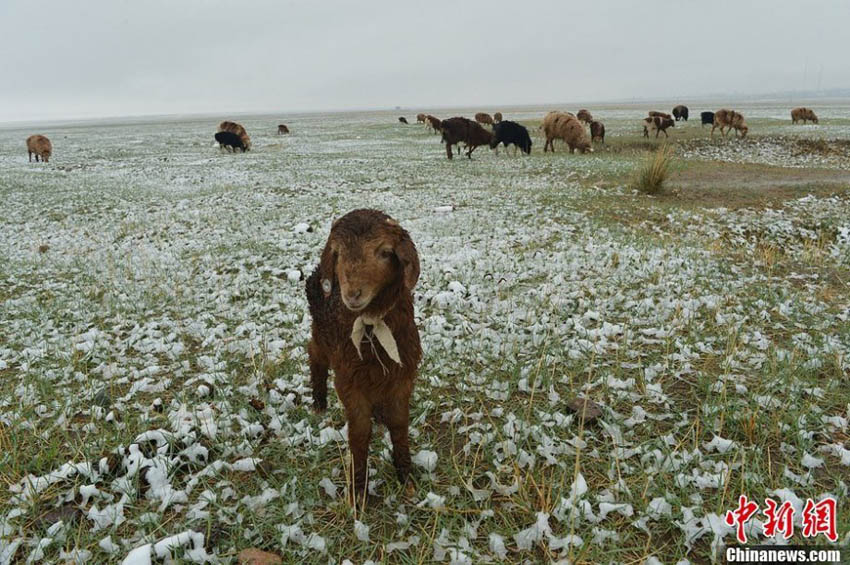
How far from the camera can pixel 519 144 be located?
88.5 ft

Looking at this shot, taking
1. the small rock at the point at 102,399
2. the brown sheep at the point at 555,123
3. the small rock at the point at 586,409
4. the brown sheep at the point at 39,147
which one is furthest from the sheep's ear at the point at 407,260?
the brown sheep at the point at 39,147

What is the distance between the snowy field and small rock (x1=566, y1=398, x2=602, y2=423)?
82 mm

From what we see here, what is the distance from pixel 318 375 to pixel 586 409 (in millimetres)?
2619

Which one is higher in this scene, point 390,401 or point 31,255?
point 31,255

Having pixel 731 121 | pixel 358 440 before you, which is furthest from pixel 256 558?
pixel 731 121

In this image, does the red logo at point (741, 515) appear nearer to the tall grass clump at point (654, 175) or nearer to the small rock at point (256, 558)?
the small rock at point (256, 558)

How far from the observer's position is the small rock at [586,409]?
4.33m

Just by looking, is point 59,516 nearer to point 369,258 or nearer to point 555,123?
point 369,258

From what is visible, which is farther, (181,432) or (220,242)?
(220,242)

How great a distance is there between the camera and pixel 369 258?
9.27 ft

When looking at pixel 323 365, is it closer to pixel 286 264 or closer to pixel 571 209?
pixel 286 264

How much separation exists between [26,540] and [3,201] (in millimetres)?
19411

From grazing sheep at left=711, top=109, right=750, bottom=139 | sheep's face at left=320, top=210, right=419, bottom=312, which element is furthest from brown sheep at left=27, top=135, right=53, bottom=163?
grazing sheep at left=711, top=109, right=750, bottom=139

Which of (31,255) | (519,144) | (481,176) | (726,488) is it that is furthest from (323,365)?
(519,144)
